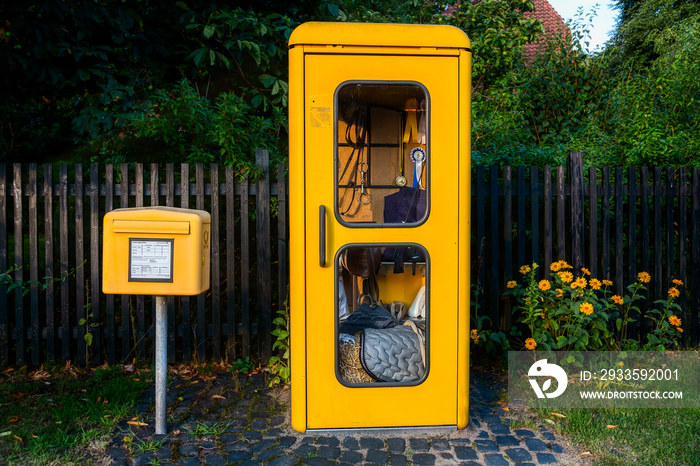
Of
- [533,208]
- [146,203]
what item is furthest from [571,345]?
[146,203]

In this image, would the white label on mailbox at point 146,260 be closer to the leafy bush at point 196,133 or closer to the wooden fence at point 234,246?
the wooden fence at point 234,246

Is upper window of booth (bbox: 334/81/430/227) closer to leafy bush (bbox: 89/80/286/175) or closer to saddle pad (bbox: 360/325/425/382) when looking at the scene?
saddle pad (bbox: 360/325/425/382)

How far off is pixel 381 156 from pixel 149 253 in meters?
1.94

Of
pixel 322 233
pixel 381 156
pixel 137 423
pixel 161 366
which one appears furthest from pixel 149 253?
pixel 381 156

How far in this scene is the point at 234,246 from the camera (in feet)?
15.3

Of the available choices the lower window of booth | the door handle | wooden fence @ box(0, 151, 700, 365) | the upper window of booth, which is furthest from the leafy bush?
the door handle

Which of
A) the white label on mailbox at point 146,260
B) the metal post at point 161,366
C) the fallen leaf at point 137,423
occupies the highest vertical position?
the white label on mailbox at point 146,260

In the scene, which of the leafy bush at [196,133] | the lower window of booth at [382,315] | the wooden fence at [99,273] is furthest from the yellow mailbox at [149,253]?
the leafy bush at [196,133]

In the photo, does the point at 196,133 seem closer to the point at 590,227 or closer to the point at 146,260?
the point at 146,260

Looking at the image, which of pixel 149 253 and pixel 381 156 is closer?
pixel 149 253

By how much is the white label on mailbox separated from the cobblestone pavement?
3.22ft

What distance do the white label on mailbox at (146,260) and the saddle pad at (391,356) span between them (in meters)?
1.33

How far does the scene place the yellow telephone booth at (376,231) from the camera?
2969 mm

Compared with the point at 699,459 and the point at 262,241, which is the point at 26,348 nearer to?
the point at 262,241
